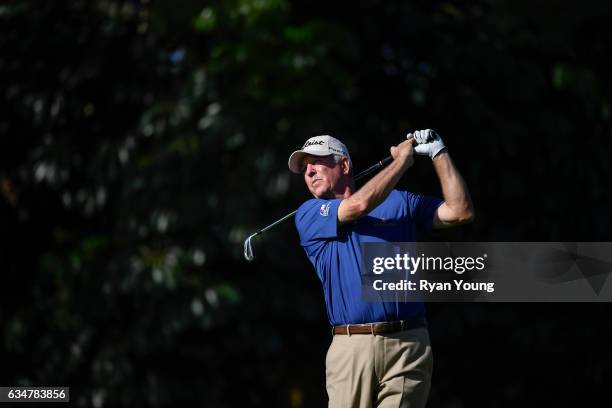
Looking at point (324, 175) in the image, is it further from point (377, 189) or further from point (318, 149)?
point (377, 189)

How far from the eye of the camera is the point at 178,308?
12.7 metres

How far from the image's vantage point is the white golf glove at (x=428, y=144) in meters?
5.33

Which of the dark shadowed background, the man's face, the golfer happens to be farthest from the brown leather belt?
the dark shadowed background

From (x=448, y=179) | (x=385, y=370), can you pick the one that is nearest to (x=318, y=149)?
(x=448, y=179)

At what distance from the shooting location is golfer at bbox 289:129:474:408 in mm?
5332

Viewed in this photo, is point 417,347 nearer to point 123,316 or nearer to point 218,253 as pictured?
point 218,253

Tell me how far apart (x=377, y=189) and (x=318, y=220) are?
18.6 inches

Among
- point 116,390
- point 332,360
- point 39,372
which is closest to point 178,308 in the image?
point 116,390

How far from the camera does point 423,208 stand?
18.4 ft

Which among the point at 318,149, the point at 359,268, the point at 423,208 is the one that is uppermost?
the point at 318,149

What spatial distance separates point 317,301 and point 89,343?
9.98ft

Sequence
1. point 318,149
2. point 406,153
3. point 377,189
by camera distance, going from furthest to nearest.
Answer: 1. point 318,149
2. point 406,153
3. point 377,189

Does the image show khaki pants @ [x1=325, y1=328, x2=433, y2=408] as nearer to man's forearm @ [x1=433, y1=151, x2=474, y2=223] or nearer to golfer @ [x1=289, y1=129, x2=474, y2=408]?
golfer @ [x1=289, y1=129, x2=474, y2=408]

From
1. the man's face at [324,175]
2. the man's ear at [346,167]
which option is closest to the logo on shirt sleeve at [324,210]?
the man's face at [324,175]
